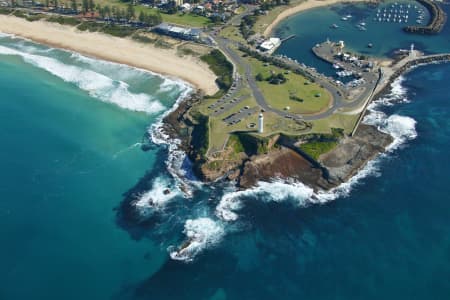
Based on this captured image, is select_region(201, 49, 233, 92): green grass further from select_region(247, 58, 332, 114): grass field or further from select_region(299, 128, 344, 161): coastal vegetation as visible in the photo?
select_region(299, 128, 344, 161): coastal vegetation

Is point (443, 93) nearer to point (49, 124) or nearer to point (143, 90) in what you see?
point (143, 90)

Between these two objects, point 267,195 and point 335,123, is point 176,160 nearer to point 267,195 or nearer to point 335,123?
point 267,195

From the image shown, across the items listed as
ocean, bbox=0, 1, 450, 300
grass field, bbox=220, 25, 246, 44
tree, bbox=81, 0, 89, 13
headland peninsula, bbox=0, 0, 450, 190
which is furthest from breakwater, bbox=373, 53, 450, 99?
tree, bbox=81, 0, 89, 13

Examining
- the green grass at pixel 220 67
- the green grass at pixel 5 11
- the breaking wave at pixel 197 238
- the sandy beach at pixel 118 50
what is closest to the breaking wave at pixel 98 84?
the sandy beach at pixel 118 50

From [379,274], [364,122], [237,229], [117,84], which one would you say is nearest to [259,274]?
[237,229]

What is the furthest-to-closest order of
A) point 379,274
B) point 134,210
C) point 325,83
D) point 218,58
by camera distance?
point 218,58
point 325,83
point 134,210
point 379,274

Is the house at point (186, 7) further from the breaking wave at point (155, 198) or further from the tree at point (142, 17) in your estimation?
the breaking wave at point (155, 198)
